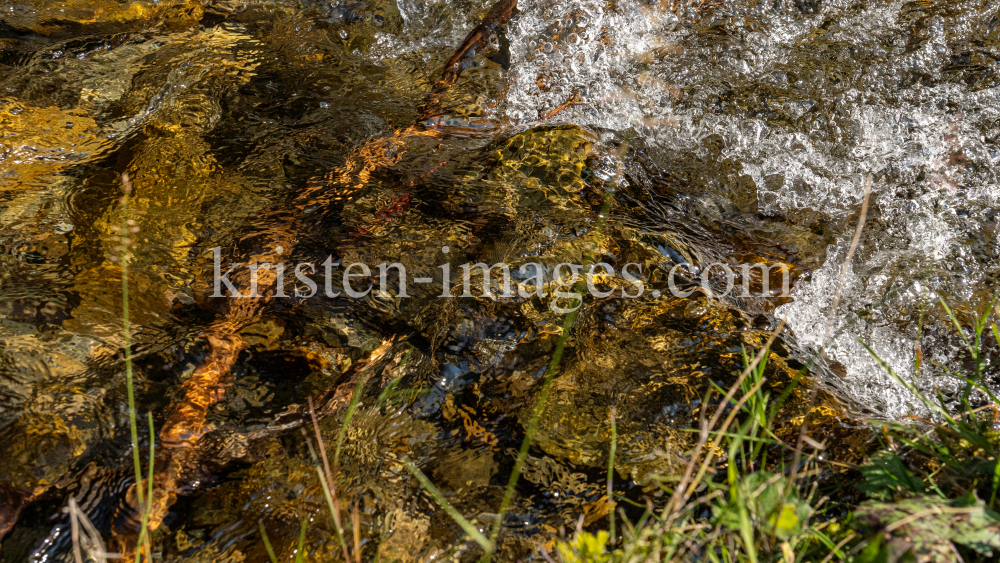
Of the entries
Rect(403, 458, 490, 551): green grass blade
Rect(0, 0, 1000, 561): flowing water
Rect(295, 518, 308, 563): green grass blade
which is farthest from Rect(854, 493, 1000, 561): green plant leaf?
Rect(295, 518, 308, 563): green grass blade

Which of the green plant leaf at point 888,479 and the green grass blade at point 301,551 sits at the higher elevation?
the green plant leaf at point 888,479

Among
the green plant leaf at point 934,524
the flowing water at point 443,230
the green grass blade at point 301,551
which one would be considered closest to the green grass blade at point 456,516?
the flowing water at point 443,230

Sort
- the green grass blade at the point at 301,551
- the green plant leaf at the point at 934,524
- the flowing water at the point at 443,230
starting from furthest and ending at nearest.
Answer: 1. the flowing water at the point at 443,230
2. the green grass blade at the point at 301,551
3. the green plant leaf at the point at 934,524

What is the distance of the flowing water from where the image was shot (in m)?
1.87

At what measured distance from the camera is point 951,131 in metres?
3.01

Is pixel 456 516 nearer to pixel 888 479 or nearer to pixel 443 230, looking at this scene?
pixel 888 479

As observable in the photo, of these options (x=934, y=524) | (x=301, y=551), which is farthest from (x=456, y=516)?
(x=934, y=524)

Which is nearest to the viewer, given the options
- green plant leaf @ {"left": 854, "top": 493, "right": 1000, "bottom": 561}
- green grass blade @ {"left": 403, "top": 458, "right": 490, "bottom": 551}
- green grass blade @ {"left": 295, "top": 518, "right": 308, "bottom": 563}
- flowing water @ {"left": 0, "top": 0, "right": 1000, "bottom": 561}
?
green plant leaf @ {"left": 854, "top": 493, "right": 1000, "bottom": 561}

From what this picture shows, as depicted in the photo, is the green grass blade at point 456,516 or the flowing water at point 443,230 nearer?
the green grass blade at point 456,516

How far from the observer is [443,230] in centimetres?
252

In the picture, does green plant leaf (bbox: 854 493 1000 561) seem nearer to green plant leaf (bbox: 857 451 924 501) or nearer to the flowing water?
green plant leaf (bbox: 857 451 924 501)

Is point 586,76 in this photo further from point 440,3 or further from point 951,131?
point 951,131

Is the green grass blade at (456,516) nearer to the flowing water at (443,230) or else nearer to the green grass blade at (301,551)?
the flowing water at (443,230)

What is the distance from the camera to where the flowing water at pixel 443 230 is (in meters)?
1.87
